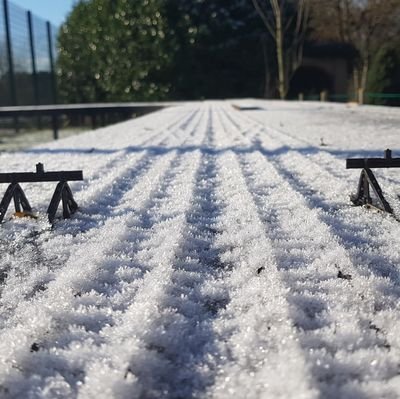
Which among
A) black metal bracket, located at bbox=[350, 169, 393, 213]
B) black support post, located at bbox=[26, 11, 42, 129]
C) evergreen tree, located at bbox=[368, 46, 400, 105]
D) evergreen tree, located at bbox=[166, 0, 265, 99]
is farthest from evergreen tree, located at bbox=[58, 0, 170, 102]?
black metal bracket, located at bbox=[350, 169, 393, 213]

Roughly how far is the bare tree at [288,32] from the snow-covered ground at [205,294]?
87.5 ft

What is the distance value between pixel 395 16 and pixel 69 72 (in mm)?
21047

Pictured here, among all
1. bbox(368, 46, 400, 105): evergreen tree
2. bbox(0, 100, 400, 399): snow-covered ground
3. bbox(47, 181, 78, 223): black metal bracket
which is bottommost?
bbox(0, 100, 400, 399): snow-covered ground

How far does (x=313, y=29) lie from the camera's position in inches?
1273

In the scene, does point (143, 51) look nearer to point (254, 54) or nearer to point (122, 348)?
point (254, 54)

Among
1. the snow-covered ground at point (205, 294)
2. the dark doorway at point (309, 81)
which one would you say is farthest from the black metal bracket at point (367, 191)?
the dark doorway at point (309, 81)

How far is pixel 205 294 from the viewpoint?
242 cm

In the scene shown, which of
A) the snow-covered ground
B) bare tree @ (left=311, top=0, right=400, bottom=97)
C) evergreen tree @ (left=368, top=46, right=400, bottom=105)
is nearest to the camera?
the snow-covered ground

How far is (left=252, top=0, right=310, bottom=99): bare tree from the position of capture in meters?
30.0

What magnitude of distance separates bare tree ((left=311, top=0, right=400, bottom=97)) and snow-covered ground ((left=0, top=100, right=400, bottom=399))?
20.6 metres

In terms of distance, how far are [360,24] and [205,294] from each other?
29.5 m

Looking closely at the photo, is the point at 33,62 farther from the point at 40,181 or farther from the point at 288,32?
the point at 40,181

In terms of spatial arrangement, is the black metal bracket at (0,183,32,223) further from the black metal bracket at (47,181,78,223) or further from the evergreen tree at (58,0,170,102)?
the evergreen tree at (58,0,170,102)

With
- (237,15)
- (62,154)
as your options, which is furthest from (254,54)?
(62,154)
